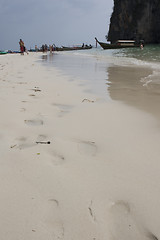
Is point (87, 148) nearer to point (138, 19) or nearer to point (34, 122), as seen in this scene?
point (34, 122)

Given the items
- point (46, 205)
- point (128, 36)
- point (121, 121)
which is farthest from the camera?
point (128, 36)

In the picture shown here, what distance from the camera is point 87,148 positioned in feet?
5.40

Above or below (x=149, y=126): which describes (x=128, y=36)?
above

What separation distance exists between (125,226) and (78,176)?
451mm

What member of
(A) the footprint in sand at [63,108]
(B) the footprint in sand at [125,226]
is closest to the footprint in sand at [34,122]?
(A) the footprint in sand at [63,108]

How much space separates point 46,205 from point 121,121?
1.49 metres

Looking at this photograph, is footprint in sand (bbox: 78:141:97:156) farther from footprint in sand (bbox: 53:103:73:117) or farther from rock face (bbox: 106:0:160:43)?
rock face (bbox: 106:0:160:43)

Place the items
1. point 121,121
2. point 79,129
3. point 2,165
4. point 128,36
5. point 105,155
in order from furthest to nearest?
point 128,36 → point 121,121 → point 79,129 → point 105,155 → point 2,165

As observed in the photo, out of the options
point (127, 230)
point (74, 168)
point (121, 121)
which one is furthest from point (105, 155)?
point (121, 121)

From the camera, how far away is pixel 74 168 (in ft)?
4.48

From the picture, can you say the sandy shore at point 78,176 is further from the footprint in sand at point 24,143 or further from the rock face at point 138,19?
the rock face at point 138,19

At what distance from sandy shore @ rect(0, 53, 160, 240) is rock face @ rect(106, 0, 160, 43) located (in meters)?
53.0

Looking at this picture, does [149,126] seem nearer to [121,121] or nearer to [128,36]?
[121,121]

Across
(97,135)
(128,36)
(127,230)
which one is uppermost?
(128,36)
